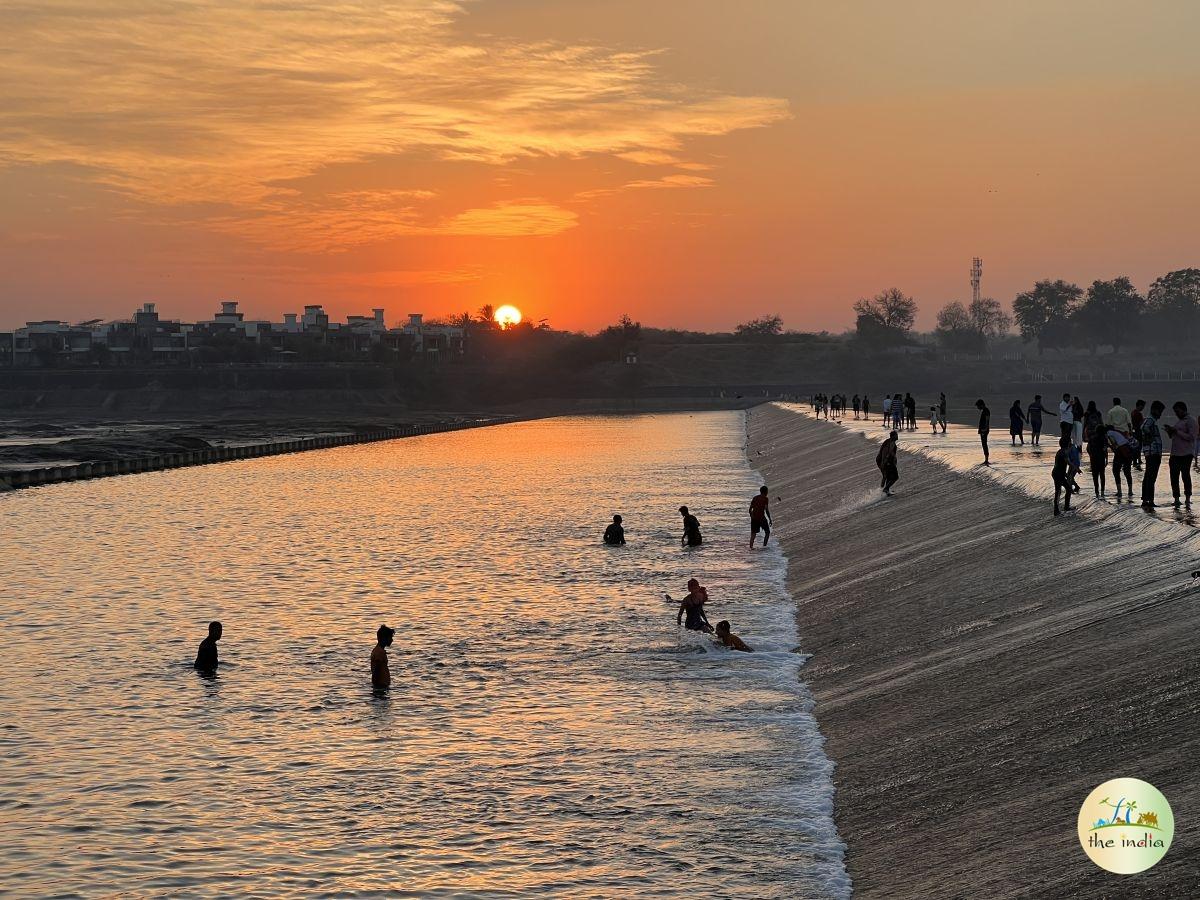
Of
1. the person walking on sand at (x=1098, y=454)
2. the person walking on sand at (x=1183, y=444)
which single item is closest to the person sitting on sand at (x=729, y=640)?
the person walking on sand at (x=1098, y=454)

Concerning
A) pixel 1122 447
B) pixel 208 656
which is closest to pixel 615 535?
pixel 1122 447

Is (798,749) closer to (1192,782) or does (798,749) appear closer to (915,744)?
(915,744)

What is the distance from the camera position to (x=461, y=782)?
2183 cm

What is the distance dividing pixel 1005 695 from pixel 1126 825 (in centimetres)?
564

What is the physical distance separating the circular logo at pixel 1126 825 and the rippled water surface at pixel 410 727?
10.9 feet

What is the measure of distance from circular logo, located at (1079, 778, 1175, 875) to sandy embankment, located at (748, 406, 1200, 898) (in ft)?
0.53

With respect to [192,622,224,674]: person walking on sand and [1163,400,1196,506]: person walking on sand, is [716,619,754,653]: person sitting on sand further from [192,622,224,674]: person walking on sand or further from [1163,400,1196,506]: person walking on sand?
[192,622,224,674]: person walking on sand

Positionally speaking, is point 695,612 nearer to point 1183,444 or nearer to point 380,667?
point 380,667

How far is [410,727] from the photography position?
25203 millimetres

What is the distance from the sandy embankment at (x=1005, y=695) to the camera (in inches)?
617

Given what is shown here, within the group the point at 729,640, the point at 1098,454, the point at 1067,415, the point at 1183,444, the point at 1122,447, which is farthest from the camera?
the point at 1067,415

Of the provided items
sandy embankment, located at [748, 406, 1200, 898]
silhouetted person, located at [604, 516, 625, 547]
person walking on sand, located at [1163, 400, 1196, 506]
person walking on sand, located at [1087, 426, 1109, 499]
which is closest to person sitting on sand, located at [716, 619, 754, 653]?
sandy embankment, located at [748, 406, 1200, 898]

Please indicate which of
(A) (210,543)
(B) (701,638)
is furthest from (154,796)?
(A) (210,543)

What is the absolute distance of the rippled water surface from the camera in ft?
60.6
